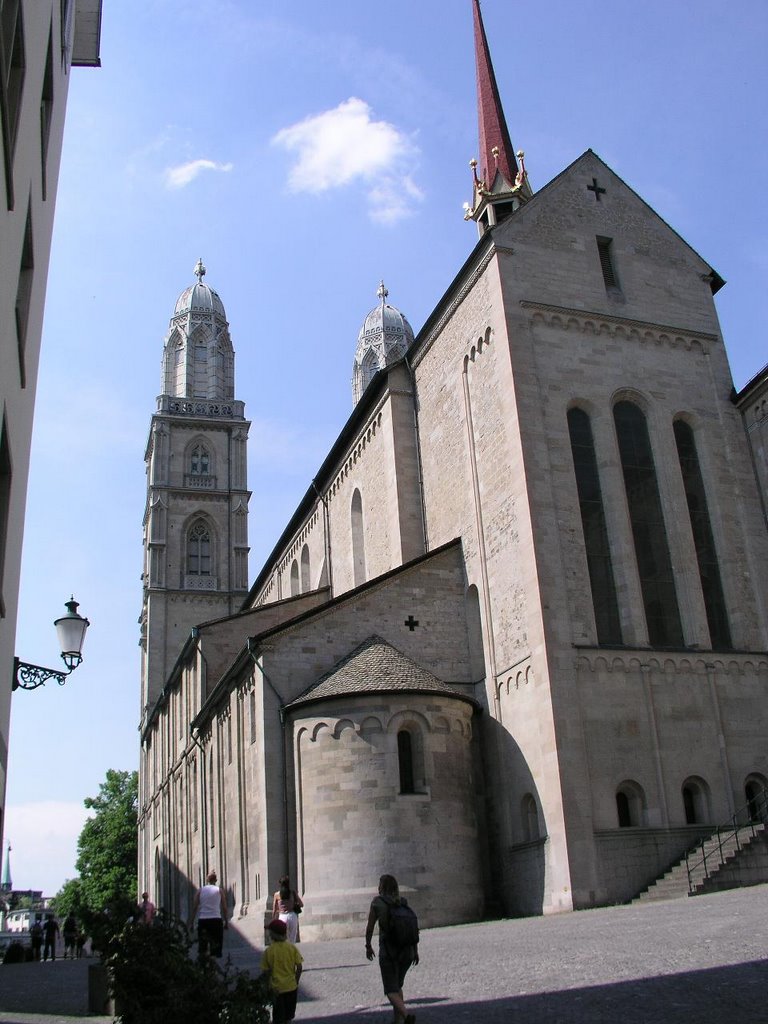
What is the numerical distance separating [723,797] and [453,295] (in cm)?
1451

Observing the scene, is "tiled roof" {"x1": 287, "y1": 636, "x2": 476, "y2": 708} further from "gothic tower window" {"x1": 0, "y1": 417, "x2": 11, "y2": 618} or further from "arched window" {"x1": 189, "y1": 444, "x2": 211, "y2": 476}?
"arched window" {"x1": 189, "y1": 444, "x2": 211, "y2": 476}

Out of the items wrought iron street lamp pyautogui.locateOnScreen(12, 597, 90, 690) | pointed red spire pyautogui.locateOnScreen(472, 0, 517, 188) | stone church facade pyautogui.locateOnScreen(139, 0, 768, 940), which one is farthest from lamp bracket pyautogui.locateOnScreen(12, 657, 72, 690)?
pointed red spire pyautogui.locateOnScreen(472, 0, 517, 188)

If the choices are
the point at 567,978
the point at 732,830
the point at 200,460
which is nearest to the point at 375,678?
the point at 732,830

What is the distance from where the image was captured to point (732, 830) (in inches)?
789

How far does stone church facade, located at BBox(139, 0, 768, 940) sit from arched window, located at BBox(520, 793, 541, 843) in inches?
3.4

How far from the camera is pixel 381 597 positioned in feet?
78.8

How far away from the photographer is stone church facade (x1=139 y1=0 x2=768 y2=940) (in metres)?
20.2

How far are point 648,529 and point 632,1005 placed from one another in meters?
16.6

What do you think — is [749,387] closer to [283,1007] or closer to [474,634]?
[474,634]

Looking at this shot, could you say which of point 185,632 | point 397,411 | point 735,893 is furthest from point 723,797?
point 185,632

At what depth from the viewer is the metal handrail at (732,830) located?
1883 centimetres

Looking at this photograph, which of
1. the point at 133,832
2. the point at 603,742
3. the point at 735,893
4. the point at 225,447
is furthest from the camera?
the point at 133,832

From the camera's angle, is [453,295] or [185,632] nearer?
[453,295]

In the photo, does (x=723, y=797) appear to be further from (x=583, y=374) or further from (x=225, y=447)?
(x=225, y=447)
